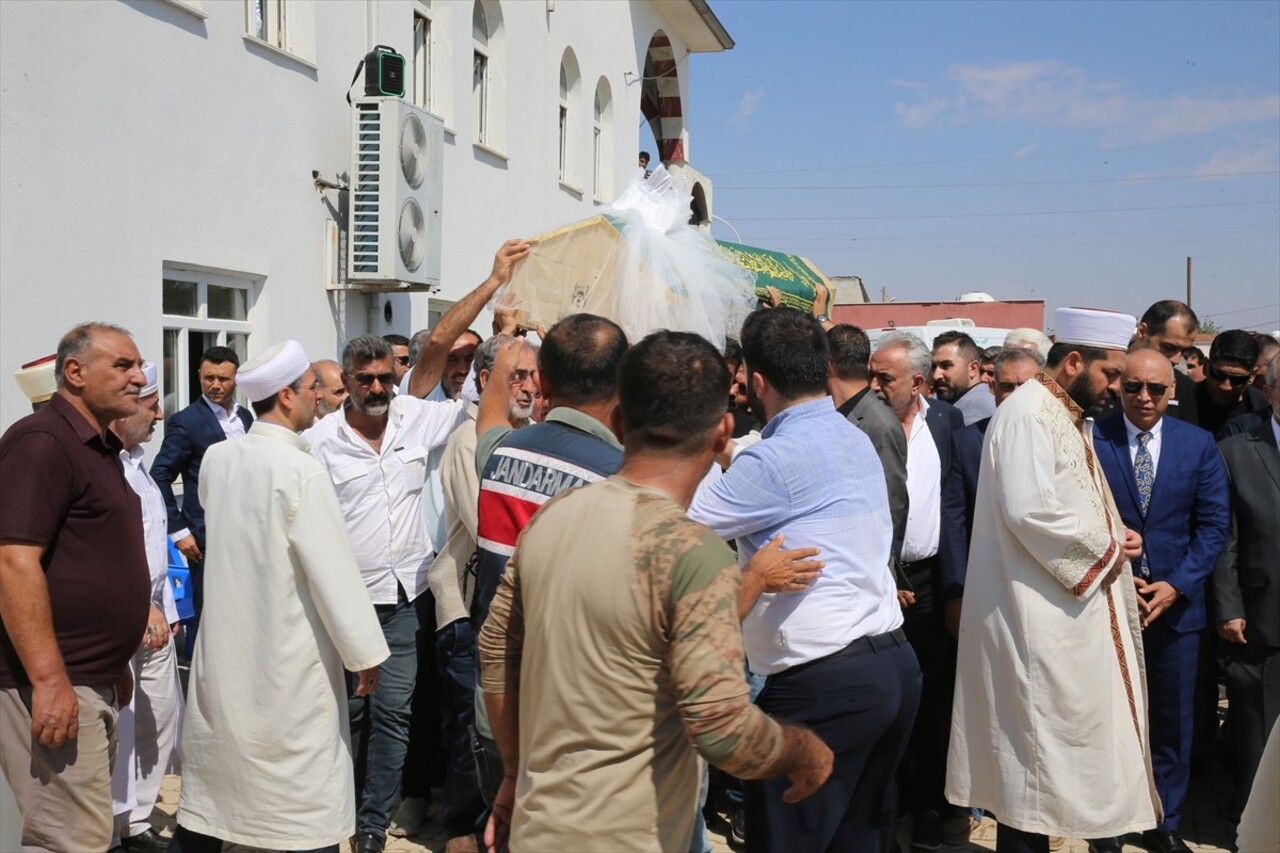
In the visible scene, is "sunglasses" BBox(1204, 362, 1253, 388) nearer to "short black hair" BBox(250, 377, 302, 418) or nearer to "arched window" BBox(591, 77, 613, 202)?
"short black hair" BBox(250, 377, 302, 418)

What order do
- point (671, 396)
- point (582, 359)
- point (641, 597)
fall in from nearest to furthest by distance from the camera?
point (641, 597) → point (671, 396) → point (582, 359)

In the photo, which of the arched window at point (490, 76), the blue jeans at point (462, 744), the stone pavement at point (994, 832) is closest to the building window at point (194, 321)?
the stone pavement at point (994, 832)

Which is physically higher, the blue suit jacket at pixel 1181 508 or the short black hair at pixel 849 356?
the short black hair at pixel 849 356

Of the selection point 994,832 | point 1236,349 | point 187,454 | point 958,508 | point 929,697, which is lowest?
point 994,832

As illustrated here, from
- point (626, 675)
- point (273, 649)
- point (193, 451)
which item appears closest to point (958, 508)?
point (273, 649)

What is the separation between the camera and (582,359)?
127 inches

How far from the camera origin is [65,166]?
282 inches

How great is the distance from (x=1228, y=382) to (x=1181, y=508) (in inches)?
83.6

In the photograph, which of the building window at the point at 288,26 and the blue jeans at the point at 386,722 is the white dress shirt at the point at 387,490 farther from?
the building window at the point at 288,26

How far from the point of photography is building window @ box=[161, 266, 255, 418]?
8547mm

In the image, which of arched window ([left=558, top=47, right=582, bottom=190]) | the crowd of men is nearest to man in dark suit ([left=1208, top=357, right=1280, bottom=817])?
the crowd of men

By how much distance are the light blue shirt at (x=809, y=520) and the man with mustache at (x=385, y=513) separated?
199cm

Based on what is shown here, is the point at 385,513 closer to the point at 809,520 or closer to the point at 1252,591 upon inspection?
the point at 809,520

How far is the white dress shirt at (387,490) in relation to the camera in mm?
5090
